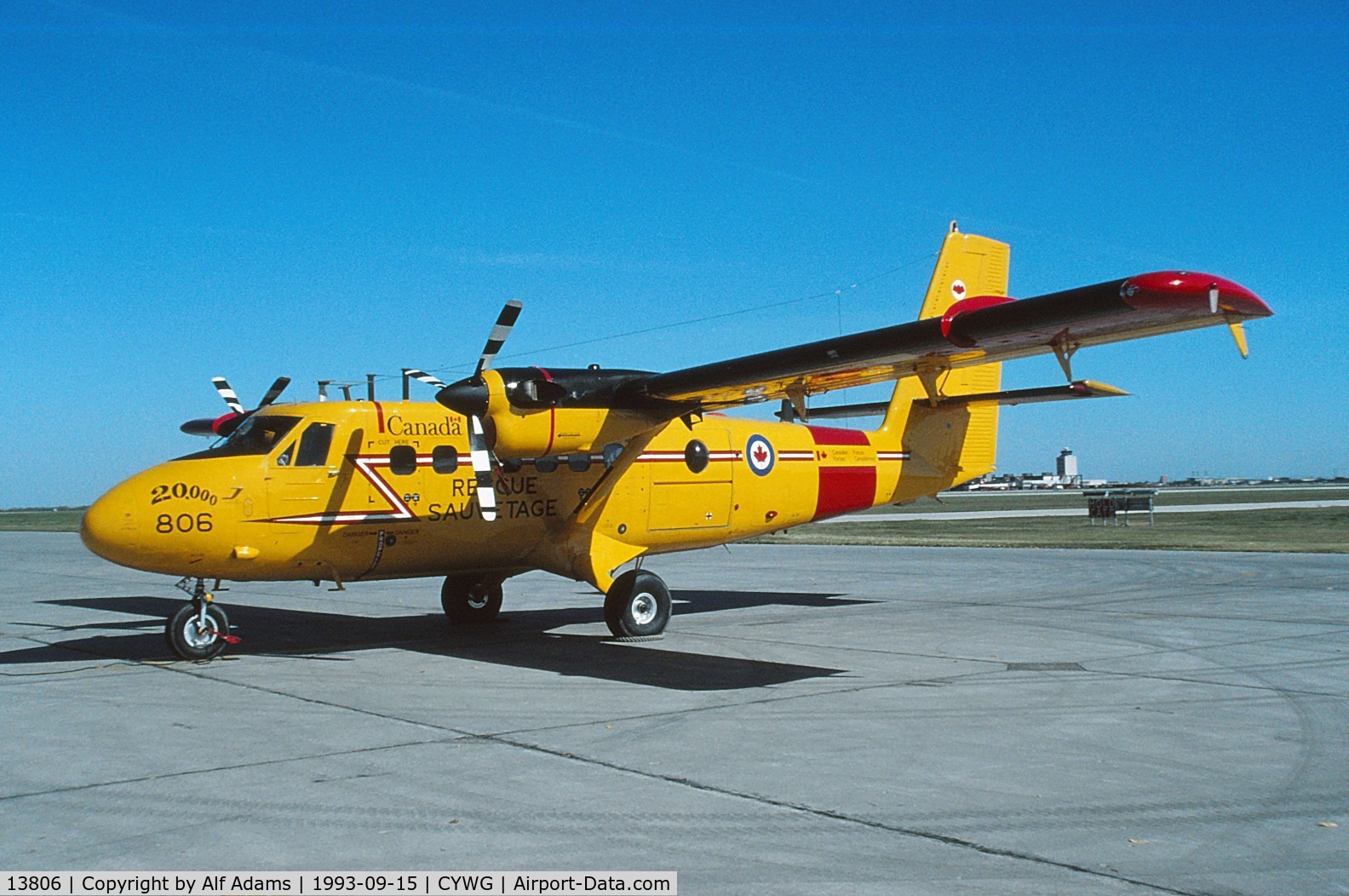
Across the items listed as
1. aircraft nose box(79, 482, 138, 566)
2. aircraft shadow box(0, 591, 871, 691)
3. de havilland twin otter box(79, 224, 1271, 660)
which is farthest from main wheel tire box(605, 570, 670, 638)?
aircraft nose box(79, 482, 138, 566)

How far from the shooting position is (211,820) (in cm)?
634

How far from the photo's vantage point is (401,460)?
1372 cm

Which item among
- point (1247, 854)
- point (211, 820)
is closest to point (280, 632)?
point (211, 820)

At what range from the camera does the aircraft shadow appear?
11.6 m

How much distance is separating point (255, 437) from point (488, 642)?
386 cm

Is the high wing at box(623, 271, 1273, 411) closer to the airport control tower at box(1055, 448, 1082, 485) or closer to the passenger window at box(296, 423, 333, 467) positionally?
the passenger window at box(296, 423, 333, 467)

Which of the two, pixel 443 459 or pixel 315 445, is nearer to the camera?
pixel 315 445

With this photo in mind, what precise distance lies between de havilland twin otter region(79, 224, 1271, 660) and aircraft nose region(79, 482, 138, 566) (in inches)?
0.7

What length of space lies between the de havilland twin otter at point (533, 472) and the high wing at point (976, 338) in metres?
0.03

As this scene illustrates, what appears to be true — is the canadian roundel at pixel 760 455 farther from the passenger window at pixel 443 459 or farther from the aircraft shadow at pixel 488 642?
the passenger window at pixel 443 459

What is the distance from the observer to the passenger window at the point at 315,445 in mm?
13094

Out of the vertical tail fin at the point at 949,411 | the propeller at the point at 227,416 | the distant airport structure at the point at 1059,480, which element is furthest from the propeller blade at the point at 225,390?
the distant airport structure at the point at 1059,480
